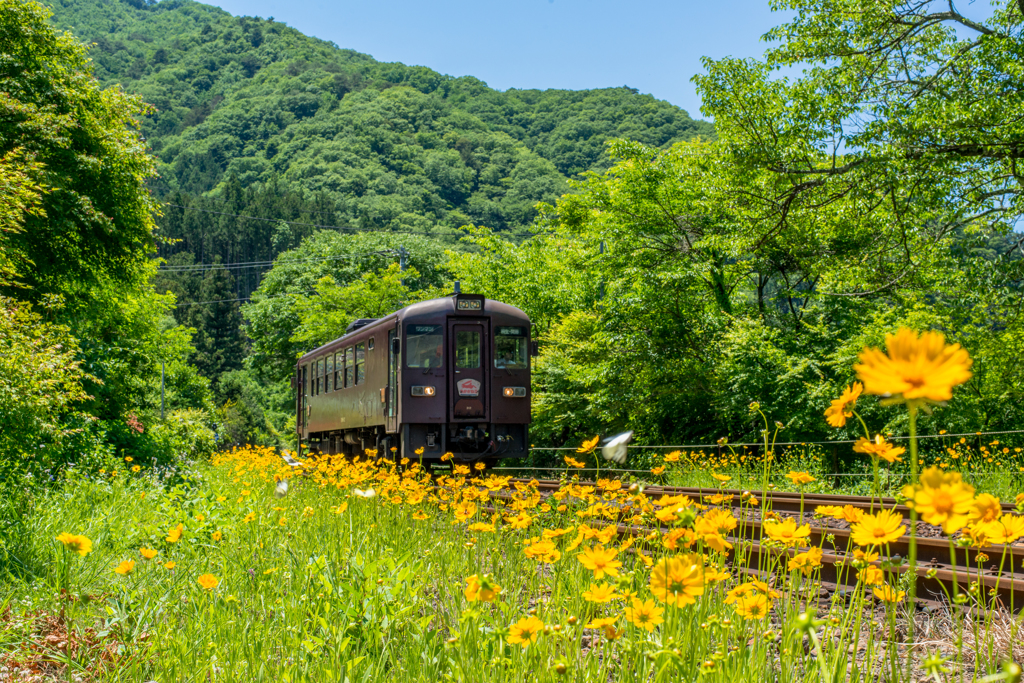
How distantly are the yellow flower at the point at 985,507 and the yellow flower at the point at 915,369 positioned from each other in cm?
67

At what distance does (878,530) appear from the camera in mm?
1881

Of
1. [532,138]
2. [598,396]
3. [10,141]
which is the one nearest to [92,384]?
[10,141]

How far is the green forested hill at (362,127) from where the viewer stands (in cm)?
7119

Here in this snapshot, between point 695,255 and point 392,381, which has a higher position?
point 695,255

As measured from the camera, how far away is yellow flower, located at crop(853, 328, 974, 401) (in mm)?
1062

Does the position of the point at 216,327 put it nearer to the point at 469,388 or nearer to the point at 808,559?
the point at 469,388

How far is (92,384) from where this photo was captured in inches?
795

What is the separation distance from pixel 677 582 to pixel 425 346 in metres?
11.2

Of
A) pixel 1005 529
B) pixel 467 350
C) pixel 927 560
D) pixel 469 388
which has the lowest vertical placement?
pixel 927 560

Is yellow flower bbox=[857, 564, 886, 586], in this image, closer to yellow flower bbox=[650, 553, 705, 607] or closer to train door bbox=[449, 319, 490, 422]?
yellow flower bbox=[650, 553, 705, 607]

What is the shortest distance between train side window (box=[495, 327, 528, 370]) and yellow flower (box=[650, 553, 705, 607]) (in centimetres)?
1134

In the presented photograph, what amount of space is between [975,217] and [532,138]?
261 ft

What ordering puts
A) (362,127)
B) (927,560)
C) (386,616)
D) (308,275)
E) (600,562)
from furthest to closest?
(362,127) → (308,275) → (927,560) → (386,616) → (600,562)

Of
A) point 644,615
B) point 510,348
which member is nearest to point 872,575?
point 644,615
